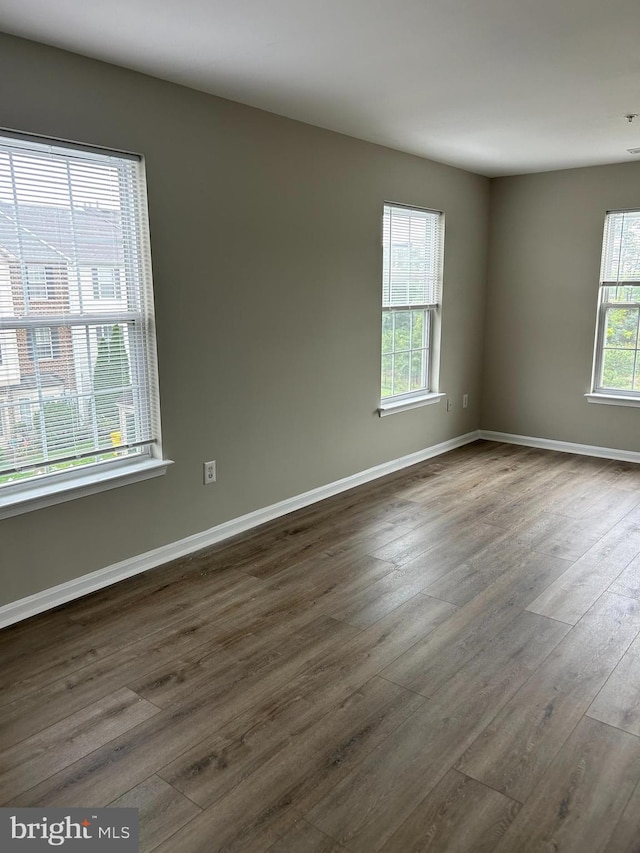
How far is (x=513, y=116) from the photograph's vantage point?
3592 mm

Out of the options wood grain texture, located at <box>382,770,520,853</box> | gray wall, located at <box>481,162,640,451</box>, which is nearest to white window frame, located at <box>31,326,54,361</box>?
wood grain texture, located at <box>382,770,520,853</box>

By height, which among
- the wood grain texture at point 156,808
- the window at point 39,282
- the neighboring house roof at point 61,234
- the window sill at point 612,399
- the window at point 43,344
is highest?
the neighboring house roof at point 61,234

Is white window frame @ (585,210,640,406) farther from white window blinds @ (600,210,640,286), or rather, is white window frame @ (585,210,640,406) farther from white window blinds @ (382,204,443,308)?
white window blinds @ (382,204,443,308)

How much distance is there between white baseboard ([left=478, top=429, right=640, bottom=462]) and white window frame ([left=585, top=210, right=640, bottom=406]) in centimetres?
41

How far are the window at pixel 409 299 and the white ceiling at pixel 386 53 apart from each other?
3.17ft

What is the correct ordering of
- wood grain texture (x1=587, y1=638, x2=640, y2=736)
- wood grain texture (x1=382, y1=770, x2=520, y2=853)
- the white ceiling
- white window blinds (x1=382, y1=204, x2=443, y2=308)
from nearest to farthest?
wood grain texture (x1=382, y1=770, x2=520, y2=853)
wood grain texture (x1=587, y1=638, x2=640, y2=736)
the white ceiling
white window blinds (x1=382, y1=204, x2=443, y2=308)

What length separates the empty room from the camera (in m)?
1.87

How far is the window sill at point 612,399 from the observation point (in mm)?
5238

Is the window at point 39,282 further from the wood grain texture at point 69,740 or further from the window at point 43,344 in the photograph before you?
the wood grain texture at point 69,740

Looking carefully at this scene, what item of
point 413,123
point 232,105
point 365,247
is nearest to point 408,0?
point 232,105

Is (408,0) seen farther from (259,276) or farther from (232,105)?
(259,276)

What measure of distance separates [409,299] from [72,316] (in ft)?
9.31

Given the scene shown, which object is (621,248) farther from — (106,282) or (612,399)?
(106,282)

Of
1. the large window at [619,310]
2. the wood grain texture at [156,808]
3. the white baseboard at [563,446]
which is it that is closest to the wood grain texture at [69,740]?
the wood grain texture at [156,808]
